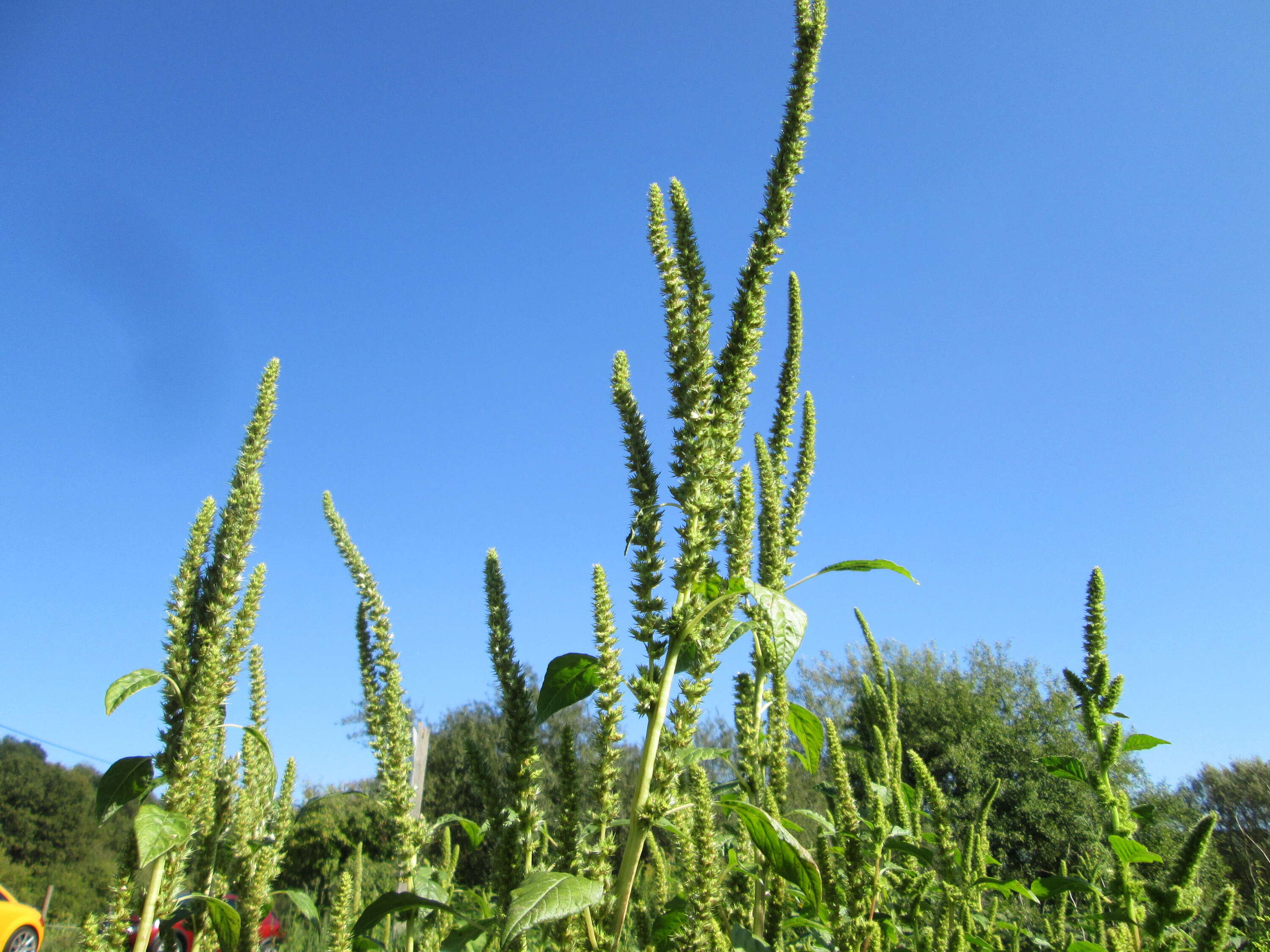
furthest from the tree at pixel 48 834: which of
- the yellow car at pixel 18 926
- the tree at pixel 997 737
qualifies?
the tree at pixel 997 737

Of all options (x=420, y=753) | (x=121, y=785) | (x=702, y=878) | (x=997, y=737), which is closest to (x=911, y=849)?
(x=702, y=878)

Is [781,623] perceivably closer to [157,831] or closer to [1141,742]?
[157,831]

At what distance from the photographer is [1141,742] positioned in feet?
9.38

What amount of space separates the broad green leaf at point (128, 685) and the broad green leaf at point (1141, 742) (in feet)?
11.7

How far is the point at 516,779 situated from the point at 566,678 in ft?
0.87

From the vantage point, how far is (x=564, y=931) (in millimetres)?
1254

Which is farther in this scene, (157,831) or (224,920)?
(224,920)

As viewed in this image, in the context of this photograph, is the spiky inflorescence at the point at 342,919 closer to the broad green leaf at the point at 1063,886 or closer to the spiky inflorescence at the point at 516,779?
the spiky inflorescence at the point at 516,779

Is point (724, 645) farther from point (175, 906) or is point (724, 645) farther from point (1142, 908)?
point (1142, 908)

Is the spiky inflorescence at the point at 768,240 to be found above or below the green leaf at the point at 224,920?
above

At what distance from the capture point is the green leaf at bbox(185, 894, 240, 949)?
7.12 ft

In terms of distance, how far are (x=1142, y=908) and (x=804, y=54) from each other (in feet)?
10.1

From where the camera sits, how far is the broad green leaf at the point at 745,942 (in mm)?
1999

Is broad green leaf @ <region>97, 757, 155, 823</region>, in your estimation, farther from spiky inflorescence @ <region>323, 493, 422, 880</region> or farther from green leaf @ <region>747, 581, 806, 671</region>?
green leaf @ <region>747, 581, 806, 671</region>
